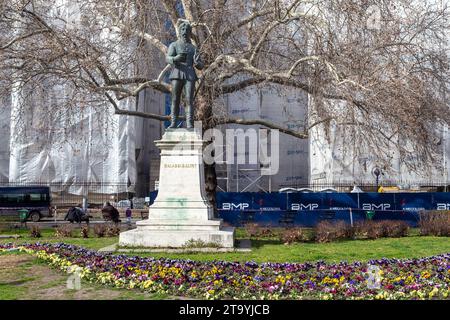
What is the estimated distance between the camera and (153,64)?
71.4 ft

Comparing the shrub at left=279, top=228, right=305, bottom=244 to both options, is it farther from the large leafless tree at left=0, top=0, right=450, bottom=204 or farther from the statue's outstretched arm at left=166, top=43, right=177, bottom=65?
the statue's outstretched arm at left=166, top=43, right=177, bottom=65

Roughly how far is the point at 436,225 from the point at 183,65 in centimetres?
985

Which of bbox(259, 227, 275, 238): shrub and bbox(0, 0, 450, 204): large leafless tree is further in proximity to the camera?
bbox(259, 227, 275, 238): shrub

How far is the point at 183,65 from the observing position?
13.8 meters

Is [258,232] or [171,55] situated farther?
[258,232]

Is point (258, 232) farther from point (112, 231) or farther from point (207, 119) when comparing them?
point (112, 231)

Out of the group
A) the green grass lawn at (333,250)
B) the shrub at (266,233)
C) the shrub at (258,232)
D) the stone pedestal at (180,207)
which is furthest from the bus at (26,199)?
the stone pedestal at (180,207)

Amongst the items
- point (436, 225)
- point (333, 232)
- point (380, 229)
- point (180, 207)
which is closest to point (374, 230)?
point (380, 229)

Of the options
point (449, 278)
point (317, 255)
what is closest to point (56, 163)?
point (317, 255)

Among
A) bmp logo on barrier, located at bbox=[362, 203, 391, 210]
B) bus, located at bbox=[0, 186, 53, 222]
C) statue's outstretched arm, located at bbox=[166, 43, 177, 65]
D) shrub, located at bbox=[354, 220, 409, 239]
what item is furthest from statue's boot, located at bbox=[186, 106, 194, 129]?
bus, located at bbox=[0, 186, 53, 222]

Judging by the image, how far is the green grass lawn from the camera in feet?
37.7

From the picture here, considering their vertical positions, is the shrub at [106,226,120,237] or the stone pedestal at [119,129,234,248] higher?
the stone pedestal at [119,129,234,248]

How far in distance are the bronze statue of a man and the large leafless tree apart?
347 cm
